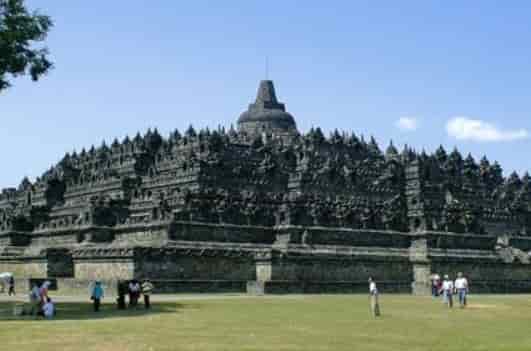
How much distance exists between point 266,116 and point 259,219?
177ft

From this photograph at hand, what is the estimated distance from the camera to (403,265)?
71125mm

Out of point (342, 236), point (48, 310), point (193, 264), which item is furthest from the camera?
point (342, 236)

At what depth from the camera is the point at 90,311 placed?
3816cm

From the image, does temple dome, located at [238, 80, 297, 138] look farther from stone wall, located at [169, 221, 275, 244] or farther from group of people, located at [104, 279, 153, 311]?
group of people, located at [104, 279, 153, 311]

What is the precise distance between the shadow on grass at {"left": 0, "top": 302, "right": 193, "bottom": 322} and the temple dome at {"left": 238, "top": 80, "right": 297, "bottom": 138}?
80229 millimetres

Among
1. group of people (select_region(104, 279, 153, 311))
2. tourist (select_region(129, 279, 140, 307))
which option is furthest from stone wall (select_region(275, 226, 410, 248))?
tourist (select_region(129, 279, 140, 307))

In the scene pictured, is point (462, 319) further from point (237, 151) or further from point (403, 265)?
point (237, 151)

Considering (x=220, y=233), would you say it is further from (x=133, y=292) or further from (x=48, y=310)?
(x=48, y=310)

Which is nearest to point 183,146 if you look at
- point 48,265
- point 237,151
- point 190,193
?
point 237,151

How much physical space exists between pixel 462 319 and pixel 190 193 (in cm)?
3936

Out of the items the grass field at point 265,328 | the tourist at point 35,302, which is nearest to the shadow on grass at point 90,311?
the grass field at point 265,328

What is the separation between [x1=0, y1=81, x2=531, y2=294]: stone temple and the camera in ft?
204

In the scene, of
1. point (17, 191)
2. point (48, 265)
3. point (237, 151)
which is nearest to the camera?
point (48, 265)

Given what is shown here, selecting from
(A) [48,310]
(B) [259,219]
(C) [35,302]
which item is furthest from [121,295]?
(B) [259,219]
